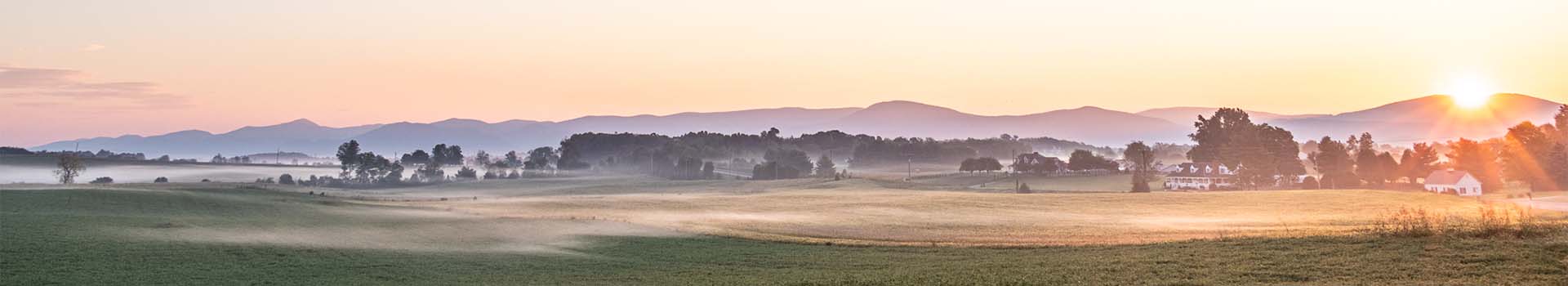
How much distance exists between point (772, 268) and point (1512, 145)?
104210mm

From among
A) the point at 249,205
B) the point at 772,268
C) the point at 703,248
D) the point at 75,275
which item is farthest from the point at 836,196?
the point at 75,275

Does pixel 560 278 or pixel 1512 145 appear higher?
pixel 1512 145

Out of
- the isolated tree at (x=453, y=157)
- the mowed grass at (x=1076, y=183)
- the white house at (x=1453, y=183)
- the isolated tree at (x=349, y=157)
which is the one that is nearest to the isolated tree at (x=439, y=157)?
the isolated tree at (x=453, y=157)

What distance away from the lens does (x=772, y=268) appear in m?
28.1

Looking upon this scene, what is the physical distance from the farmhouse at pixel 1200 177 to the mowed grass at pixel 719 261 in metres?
86.3

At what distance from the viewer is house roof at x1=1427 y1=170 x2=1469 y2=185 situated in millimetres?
100750

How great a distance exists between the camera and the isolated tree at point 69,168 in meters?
105

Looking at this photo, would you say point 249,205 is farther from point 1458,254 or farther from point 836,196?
point 1458,254

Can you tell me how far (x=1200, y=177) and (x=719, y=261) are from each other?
9872cm

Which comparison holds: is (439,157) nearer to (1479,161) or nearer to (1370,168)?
(1370,168)

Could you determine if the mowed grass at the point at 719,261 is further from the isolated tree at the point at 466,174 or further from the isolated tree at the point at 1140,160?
the isolated tree at the point at 466,174

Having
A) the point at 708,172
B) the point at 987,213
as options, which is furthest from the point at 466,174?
the point at 987,213

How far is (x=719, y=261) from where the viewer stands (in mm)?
30359

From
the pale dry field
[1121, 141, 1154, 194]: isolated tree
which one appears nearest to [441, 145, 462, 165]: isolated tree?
the pale dry field
